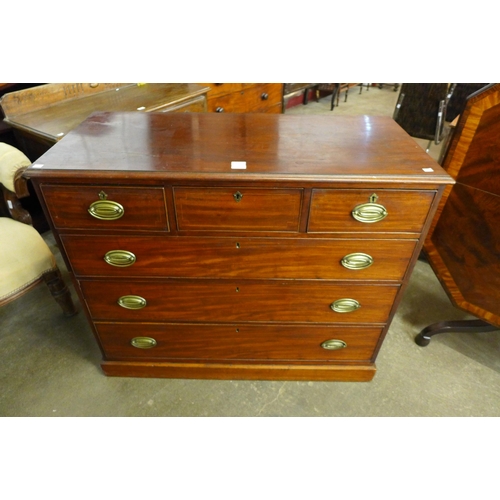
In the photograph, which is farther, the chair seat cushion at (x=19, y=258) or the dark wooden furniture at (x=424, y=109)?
the dark wooden furniture at (x=424, y=109)

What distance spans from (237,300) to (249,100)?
225 cm

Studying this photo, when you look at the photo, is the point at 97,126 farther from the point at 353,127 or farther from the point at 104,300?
the point at 353,127

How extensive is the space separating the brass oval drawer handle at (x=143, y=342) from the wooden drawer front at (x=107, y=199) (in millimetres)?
602

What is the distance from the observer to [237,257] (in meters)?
1.24

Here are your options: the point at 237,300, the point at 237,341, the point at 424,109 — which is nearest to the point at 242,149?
the point at 237,300

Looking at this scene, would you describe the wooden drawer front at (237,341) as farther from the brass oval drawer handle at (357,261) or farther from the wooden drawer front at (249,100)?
the wooden drawer front at (249,100)

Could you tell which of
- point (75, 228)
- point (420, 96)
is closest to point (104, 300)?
point (75, 228)

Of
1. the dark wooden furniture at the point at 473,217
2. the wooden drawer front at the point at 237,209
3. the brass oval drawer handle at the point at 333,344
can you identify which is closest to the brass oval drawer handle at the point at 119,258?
the wooden drawer front at the point at 237,209

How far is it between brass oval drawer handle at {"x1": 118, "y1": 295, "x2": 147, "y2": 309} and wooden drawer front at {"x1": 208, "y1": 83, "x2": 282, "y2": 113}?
1.83m

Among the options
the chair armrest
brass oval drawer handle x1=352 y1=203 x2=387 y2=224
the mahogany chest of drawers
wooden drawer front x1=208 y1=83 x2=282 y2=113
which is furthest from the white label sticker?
wooden drawer front x1=208 y1=83 x2=282 y2=113

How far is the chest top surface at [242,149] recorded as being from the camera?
1.04 meters

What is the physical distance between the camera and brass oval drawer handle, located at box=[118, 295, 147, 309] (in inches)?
53.6

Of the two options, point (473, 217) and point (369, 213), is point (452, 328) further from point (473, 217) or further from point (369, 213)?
point (369, 213)

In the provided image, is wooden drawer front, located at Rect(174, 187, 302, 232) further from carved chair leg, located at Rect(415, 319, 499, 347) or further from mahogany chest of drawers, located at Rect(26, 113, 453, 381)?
carved chair leg, located at Rect(415, 319, 499, 347)
